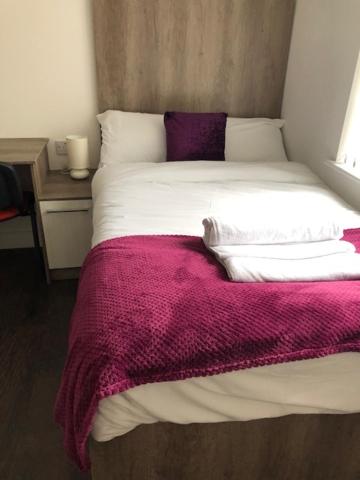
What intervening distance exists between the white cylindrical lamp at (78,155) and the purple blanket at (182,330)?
1390 millimetres

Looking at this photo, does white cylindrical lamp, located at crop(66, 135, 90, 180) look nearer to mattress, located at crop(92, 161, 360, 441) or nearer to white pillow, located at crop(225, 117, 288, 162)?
mattress, located at crop(92, 161, 360, 441)

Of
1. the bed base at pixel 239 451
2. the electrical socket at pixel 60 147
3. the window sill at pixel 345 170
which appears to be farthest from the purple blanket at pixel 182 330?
the electrical socket at pixel 60 147

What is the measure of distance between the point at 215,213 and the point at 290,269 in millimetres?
556

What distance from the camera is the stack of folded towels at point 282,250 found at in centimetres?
115

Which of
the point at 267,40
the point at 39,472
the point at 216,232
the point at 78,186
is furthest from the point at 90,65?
the point at 39,472

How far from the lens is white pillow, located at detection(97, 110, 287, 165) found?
2318 millimetres

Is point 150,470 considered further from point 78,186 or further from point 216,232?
point 78,186

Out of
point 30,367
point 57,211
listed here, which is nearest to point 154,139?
point 57,211

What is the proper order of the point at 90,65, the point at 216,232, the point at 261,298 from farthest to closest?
1. the point at 90,65
2. the point at 216,232
3. the point at 261,298

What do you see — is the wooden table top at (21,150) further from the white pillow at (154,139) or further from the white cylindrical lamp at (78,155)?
the white pillow at (154,139)

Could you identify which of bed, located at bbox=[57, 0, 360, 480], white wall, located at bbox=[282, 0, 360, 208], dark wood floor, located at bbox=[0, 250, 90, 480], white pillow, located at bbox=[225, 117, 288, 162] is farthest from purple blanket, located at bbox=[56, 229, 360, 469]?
white pillow, located at bbox=[225, 117, 288, 162]

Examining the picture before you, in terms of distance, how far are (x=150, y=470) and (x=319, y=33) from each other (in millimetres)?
2237

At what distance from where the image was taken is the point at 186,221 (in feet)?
5.17

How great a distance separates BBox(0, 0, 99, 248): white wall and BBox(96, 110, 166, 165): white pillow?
20 centimetres
